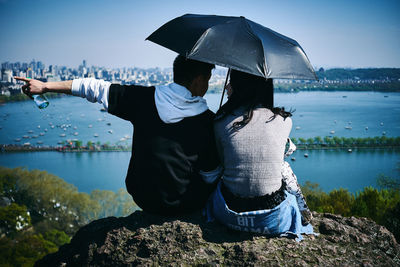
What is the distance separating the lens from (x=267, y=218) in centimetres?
129

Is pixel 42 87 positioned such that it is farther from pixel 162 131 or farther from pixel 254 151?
pixel 254 151

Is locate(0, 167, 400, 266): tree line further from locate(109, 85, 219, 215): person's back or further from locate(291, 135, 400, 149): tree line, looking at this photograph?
locate(109, 85, 219, 215): person's back

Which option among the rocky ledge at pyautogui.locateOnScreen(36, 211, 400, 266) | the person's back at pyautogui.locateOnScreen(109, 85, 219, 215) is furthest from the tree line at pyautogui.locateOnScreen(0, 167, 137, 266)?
the person's back at pyautogui.locateOnScreen(109, 85, 219, 215)

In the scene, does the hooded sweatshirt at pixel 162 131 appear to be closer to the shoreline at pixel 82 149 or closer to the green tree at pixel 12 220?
the green tree at pixel 12 220

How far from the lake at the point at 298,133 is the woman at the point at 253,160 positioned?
2657cm

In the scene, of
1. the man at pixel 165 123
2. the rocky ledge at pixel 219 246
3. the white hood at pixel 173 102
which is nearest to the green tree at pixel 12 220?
the rocky ledge at pixel 219 246

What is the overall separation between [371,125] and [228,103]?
51027 millimetres

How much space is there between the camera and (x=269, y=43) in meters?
1.38

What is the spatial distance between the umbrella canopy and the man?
92mm

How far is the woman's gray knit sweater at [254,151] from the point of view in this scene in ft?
4.02

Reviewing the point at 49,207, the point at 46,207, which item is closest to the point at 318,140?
the point at 49,207

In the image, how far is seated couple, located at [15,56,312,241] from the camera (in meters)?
1.24

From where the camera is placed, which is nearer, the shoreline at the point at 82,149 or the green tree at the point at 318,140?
the shoreline at the point at 82,149

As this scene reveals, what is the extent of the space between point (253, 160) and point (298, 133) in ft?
141
